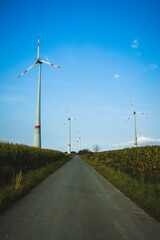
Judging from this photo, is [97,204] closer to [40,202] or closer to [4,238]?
[40,202]

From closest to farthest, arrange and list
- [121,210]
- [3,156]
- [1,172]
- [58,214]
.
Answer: [58,214] → [121,210] → [1,172] → [3,156]

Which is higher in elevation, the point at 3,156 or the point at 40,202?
the point at 3,156

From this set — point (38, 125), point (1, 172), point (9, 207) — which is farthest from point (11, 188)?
point (38, 125)

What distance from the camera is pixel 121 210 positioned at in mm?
5227

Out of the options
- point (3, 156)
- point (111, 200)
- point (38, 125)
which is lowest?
→ point (111, 200)

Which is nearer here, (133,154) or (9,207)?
(9,207)

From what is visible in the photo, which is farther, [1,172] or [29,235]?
[1,172]

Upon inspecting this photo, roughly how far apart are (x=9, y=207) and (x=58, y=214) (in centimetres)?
185

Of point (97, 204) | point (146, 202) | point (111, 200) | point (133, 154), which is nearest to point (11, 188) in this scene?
point (97, 204)

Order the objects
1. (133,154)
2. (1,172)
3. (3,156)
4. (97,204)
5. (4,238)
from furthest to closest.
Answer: (133,154) < (3,156) < (1,172) < (97,204) < (4,238)

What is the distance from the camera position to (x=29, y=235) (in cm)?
347

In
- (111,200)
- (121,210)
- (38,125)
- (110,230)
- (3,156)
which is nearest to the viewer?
(110,230)

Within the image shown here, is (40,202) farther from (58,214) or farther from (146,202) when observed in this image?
(146,202)

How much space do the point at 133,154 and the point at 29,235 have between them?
14.9 m
